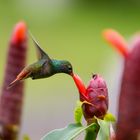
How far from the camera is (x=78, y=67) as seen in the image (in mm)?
9367

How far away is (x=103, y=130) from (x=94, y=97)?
0.05m

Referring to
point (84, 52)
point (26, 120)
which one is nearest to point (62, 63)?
point (26, 120)

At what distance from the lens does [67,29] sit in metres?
12.5

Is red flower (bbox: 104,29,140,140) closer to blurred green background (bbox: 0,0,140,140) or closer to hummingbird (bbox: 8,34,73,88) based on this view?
hummingbird (bbox: 8,34,73,88)

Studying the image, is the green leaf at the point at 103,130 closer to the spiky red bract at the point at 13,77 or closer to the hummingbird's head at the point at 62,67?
the hummingbird's head at the point at 62,67

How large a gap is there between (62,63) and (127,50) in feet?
0.42

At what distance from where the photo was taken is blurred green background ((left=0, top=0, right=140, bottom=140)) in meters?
8.45

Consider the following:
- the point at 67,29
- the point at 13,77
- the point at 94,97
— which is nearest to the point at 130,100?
the point at 94,97

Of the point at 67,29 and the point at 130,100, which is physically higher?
the point at 67,29

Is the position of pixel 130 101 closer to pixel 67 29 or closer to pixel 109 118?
pixel 109 118

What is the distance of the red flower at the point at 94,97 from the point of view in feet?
3.70

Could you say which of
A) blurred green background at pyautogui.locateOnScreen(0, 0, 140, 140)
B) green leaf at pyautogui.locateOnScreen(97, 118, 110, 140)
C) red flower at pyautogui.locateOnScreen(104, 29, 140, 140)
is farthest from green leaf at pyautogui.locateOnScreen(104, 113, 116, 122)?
blurred green background at pyautogui.locateOnScreen(0, 0, 140, 140)

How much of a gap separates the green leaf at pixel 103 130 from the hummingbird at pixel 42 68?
89 millimetres

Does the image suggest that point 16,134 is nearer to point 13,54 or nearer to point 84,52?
point 13,54
